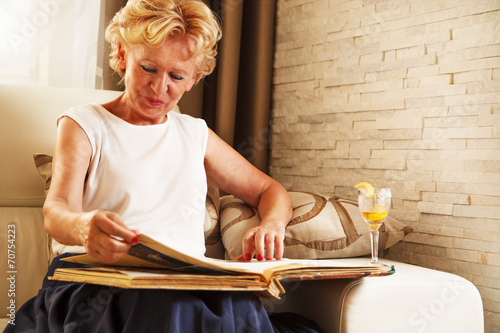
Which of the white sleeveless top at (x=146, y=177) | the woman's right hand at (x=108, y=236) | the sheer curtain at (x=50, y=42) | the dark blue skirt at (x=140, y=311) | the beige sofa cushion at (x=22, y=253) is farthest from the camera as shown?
the sheer curtain at (x=50, y=42)

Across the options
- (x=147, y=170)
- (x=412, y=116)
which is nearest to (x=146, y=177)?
(x=147, y=170)

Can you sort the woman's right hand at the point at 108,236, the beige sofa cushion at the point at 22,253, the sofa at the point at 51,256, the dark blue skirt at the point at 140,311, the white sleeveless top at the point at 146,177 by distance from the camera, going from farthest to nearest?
the beige sofa cushion at the point at 22,253
the white sleeveless top at the point at 146,177
the sofa at the point at 51,256
the dark blue skirt at the point at 140,311
the woman's right hand at the point at 108,236

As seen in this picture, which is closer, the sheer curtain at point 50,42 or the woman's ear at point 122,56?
the woman's ear at point 122,56

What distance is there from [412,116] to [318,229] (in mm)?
481

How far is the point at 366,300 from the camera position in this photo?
3.51 ft

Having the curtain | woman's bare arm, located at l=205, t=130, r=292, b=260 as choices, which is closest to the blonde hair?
woman's bare arm, located at l=205, t=130, r=292, b=260

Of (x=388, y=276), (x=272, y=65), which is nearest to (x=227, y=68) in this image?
(x=272, y=65)

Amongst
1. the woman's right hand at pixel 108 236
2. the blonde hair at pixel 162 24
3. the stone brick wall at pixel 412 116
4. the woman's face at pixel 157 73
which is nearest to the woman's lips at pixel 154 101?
the woman's face at pixel 157 73

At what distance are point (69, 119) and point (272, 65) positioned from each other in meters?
1.06

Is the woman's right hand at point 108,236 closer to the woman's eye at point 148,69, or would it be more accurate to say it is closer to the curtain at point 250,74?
the woman's eye at point 148,69

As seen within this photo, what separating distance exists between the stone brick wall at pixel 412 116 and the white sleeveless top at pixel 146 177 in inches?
24.5

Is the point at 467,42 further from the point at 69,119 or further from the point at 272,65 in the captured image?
the point at 69,119

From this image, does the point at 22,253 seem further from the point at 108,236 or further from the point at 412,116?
the point at 412,116

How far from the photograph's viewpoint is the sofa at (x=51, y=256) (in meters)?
1.09
